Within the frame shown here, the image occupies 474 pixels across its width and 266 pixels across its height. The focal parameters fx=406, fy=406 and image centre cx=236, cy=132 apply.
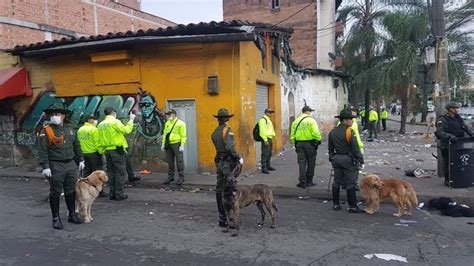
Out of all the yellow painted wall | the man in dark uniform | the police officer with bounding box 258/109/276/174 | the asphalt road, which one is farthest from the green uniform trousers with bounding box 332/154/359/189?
the yellow painted wall

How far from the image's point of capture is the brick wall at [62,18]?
48.0ft

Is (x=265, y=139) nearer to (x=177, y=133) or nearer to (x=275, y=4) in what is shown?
(x=177, y=133)

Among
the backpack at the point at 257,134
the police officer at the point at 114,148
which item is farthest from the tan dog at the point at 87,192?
the backpack at the point at 257,134

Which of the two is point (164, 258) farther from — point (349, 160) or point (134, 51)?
point (134, 51)

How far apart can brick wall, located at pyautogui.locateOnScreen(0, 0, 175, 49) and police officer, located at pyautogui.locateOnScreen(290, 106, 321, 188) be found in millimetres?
11364

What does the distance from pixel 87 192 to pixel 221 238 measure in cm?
263

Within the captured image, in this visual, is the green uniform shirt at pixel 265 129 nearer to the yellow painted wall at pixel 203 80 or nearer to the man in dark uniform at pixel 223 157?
the yellow painted wall at pixel 203 80

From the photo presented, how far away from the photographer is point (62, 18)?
1727cm

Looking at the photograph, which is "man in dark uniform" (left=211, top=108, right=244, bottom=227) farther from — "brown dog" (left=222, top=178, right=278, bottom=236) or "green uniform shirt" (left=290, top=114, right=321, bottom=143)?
"green uniform shirt" (left=290, top=114, right=321, bottom=143)

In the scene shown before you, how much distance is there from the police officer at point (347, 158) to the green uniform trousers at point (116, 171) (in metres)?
4.38

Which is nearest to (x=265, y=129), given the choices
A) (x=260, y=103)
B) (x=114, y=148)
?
(x=260, y=103)

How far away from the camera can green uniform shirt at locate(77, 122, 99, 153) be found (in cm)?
884

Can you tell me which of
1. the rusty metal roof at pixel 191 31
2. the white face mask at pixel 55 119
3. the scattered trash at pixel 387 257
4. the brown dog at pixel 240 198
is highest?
the rusty metal roof at pixel 191 31

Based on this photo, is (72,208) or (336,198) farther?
(336,198)
